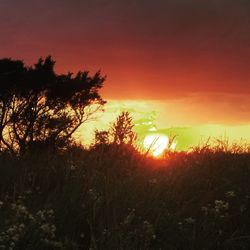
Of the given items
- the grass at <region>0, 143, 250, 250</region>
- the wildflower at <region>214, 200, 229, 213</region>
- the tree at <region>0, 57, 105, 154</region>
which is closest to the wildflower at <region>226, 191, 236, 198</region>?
the grass at <region>0, 143, 250, 250</region>

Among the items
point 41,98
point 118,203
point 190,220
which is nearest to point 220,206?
point 190,220

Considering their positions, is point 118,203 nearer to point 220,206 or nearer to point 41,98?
point 220,206

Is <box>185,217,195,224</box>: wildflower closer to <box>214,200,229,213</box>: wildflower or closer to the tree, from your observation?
<box>214,200,229,213</box>: wildflower

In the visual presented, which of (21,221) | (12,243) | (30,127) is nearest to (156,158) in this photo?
(21,221)

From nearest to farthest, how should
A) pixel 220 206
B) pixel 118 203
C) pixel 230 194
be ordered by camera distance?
pixel 118 203 < pixel 220 206 < pixel 230 194

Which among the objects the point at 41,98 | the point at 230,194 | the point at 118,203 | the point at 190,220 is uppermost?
the point at 41,98

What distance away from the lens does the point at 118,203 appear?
666cm

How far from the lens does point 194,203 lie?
7590mm

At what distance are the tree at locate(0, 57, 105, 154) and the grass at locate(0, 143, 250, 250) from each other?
1348 inches

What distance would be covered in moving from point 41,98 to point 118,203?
135ft

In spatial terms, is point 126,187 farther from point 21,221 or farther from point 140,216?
point 21,221

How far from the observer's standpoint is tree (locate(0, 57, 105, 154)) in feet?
145

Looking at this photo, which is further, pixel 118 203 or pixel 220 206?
pixel 220 206

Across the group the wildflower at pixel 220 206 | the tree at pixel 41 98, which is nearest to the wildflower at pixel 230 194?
the wildflower at pixel 220 206
